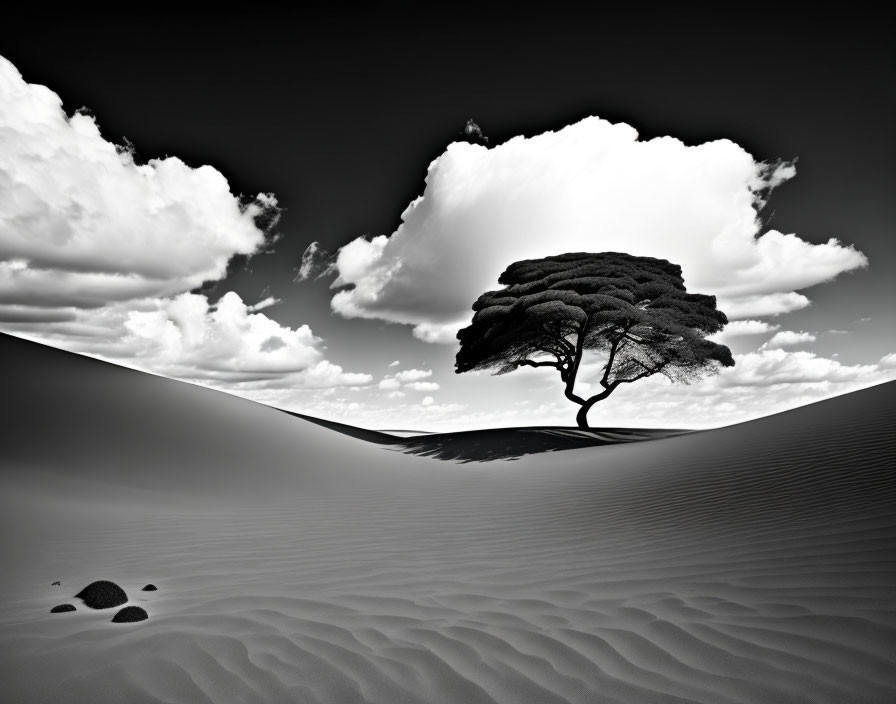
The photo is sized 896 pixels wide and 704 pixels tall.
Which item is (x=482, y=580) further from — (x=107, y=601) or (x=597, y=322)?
(x=597, y=322)

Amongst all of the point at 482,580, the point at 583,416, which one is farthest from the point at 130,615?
the point at 583,416

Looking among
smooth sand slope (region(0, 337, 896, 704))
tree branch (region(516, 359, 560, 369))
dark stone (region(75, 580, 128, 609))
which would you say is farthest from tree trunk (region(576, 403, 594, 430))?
dark stone (region(75, 580, 128, 609))

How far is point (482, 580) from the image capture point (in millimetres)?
4367

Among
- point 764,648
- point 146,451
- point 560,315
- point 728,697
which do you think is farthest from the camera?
point 560,315

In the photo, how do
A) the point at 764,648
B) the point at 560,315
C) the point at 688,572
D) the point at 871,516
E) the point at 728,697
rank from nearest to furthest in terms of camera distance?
the point at 728,697
the point at 764,648
the point at 688,572
the point at 871,516
the point at 560,315

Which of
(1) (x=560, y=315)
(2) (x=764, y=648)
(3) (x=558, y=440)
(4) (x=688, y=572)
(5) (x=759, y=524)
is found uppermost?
(1) (x=560, y=315)

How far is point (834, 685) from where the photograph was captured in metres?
2.47

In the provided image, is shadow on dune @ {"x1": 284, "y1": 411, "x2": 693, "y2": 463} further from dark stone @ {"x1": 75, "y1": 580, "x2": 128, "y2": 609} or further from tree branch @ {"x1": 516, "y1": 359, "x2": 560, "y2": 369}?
dark stone @ {"x1": 75, "y1": 580, "x2": 128, "y2": 609}

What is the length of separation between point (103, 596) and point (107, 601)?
0.05 metres

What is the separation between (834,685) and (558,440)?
1823 centimetres

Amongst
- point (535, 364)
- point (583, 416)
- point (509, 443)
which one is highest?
point (535, 364)

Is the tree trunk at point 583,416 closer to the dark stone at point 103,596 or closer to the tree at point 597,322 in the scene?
the tree at point 597,322

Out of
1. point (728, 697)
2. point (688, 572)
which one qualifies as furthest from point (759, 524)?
point (728, 697)

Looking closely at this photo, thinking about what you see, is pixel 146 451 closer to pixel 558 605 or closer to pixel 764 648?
pixel 558 605
